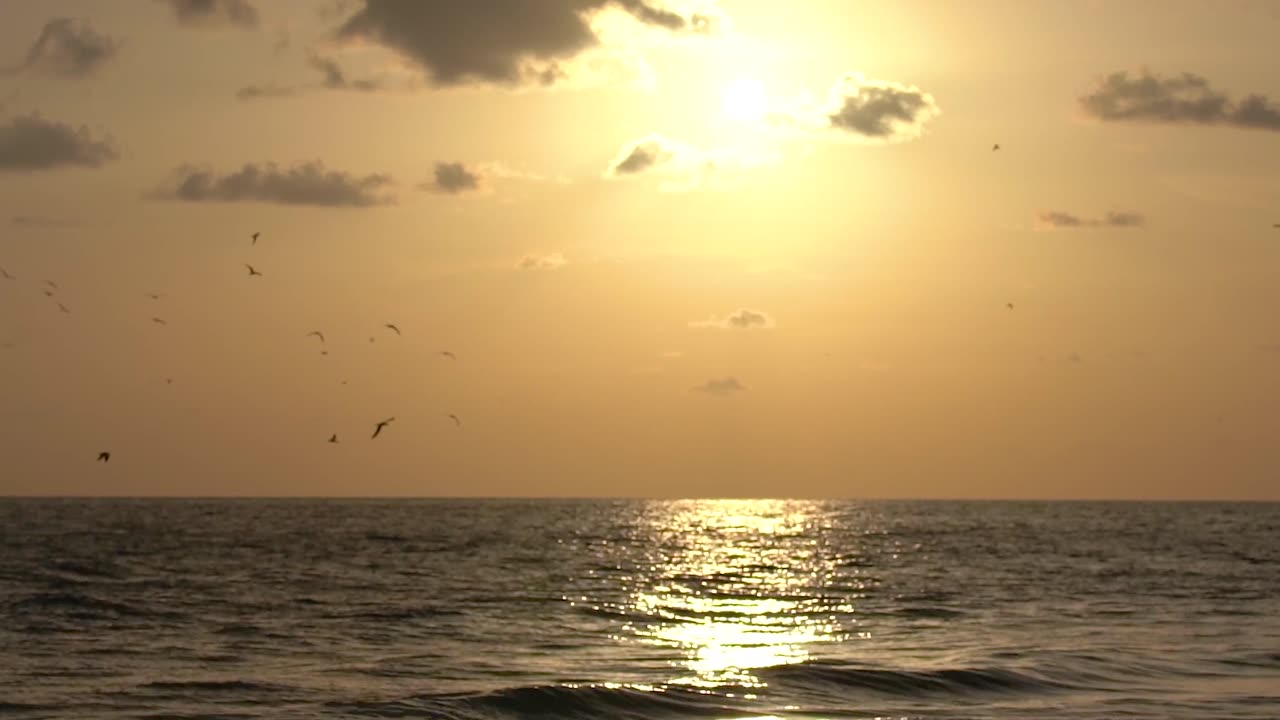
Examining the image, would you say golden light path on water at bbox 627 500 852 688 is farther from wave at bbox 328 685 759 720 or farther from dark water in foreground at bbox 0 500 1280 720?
wave at bbox 328 685 759 720

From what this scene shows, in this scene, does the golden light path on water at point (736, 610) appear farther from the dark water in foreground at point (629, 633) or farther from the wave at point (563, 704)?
the wave at point (563, 704)

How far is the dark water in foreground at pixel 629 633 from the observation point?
31.4 metres

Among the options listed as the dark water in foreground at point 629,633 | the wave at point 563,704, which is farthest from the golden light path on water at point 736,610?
the wave at point 563,704

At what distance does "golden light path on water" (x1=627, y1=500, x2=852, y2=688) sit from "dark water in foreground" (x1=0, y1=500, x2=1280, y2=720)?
0.62ft

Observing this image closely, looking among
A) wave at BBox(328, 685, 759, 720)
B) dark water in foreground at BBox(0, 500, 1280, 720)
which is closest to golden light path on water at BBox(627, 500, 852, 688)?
dark water in foreground at BBox(0, 500, 1280, 720)

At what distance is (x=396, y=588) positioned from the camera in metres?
61.8

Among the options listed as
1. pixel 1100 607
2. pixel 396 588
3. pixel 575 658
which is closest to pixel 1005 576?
pixel 1100 607

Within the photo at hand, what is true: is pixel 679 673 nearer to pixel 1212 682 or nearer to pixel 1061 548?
pixel 1212 682

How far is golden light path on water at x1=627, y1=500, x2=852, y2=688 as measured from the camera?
38.2m

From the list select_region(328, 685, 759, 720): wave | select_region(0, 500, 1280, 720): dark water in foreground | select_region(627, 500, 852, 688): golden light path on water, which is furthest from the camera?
select_region(627, 500, 852, 688): golden light path on water

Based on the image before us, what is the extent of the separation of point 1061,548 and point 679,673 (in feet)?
224

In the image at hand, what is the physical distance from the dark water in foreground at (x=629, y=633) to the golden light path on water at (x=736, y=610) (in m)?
0.19

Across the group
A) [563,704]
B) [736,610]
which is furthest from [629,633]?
[563,704]

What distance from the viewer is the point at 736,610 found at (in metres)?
54.5
